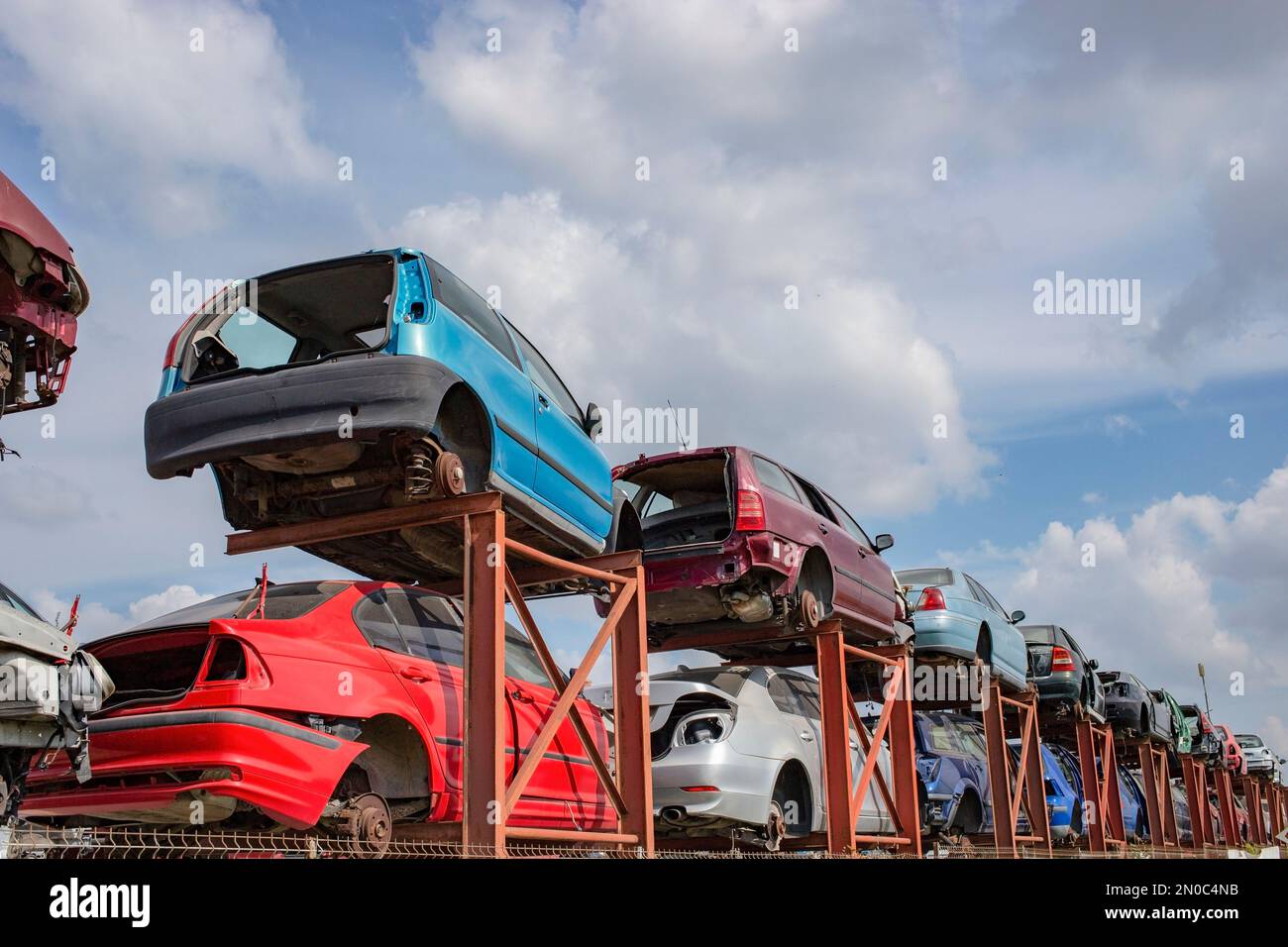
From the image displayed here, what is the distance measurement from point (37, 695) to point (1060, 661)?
48.8ft

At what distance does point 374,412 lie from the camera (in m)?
5.93

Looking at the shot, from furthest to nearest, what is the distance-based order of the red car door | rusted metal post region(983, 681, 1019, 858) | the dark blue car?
the dark blue car, rusted metal post region(983, 681, 1019, 858), the red car door

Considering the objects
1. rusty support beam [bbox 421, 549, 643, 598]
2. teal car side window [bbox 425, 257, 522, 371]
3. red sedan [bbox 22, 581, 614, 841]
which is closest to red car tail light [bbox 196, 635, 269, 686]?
red sedan [bbox 22, 581, 614, 841]

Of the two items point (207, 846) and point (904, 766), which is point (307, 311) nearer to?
point (207, 846)

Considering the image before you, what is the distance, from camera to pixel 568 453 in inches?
296

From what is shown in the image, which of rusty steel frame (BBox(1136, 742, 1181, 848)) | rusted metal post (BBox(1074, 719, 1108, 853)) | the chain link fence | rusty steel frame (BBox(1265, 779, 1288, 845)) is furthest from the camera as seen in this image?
rusty steel frame (BBox(1265, 779, 1288, 845))

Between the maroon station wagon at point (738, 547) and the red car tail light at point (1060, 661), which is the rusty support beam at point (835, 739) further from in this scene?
the red car tail light at point (1060, 661)

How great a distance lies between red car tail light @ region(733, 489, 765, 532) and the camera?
906cm

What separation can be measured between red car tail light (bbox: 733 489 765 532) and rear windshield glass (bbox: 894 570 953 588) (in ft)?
15.8

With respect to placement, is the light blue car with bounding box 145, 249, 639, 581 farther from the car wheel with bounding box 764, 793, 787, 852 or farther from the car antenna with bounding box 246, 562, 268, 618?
the car wheel with bounding box 764, 793, 787, 852

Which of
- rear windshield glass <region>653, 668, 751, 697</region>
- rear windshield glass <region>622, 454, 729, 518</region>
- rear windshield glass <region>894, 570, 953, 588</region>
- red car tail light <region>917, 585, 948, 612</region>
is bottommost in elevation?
rear windshield glass <region>653, 668, 751, 697</region>
